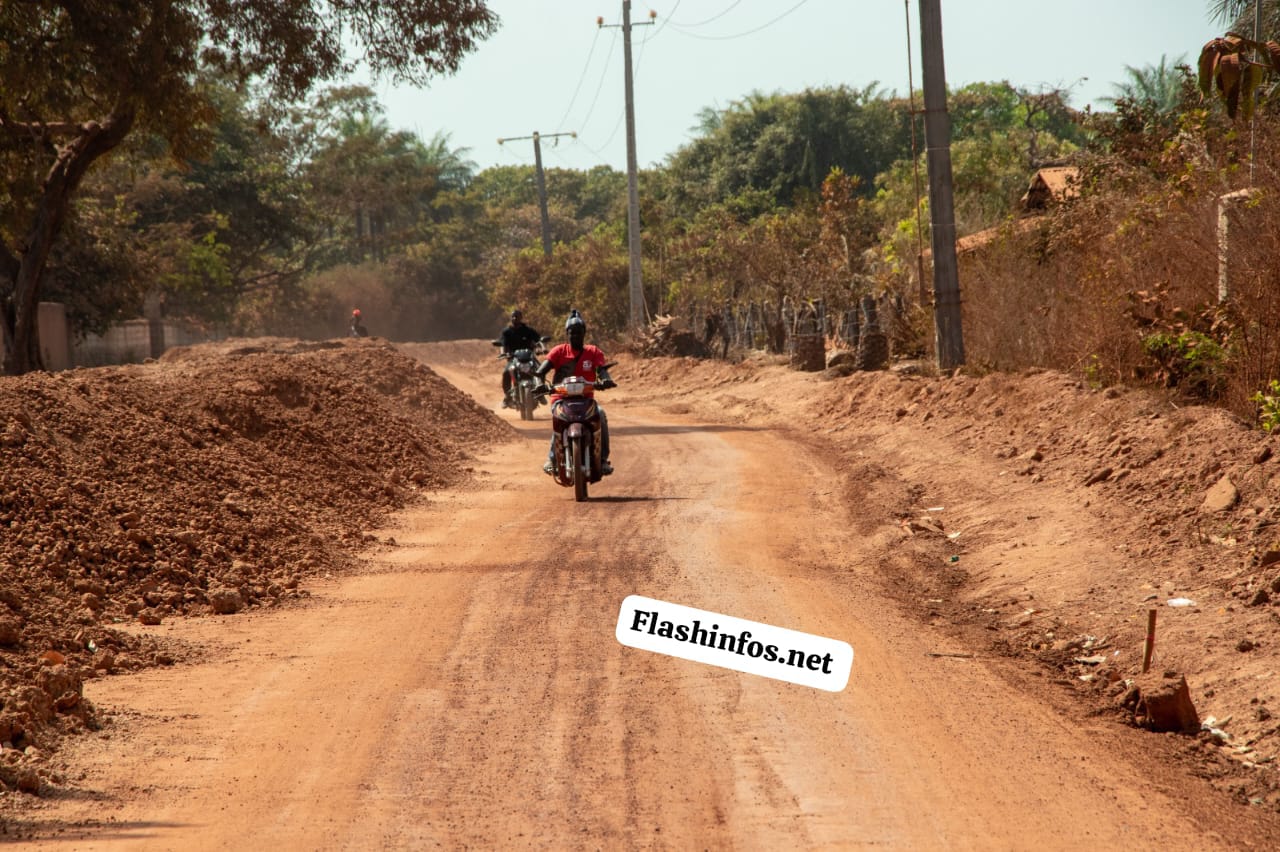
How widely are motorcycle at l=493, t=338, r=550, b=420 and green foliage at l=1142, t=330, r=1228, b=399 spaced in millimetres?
12127

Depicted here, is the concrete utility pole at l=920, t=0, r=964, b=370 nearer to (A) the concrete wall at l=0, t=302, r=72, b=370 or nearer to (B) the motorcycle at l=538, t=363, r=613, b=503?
(B) the motorcycle at l=538, t=363, r=613, b=503

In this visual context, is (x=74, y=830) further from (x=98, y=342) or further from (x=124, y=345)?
(x=124, y=345)

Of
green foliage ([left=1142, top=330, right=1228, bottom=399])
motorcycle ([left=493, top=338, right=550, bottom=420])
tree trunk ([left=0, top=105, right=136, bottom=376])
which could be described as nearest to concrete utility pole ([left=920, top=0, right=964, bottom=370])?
green foliage ([left=1142, top=330, right=1228, bottom=399])

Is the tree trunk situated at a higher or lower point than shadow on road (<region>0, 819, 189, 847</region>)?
higher

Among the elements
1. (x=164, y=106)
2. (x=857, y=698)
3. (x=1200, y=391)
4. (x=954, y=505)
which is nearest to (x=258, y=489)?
(x=954, y=505)

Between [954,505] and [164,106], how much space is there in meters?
15.8

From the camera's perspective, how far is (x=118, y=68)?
20547 millimetres

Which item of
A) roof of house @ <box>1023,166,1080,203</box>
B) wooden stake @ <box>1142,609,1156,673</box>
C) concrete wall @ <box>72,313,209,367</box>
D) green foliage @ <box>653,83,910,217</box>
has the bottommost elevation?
wooden stake @ <box>1142,609,1156,673</box>

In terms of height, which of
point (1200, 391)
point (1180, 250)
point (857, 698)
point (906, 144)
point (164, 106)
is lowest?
point (857, 698)

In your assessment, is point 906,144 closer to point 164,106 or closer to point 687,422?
point 687,422

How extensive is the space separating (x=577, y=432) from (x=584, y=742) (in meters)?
7.88

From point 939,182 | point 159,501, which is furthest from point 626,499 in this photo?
point 939,182

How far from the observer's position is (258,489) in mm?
12234

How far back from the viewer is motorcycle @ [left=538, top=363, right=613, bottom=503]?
1338cm
